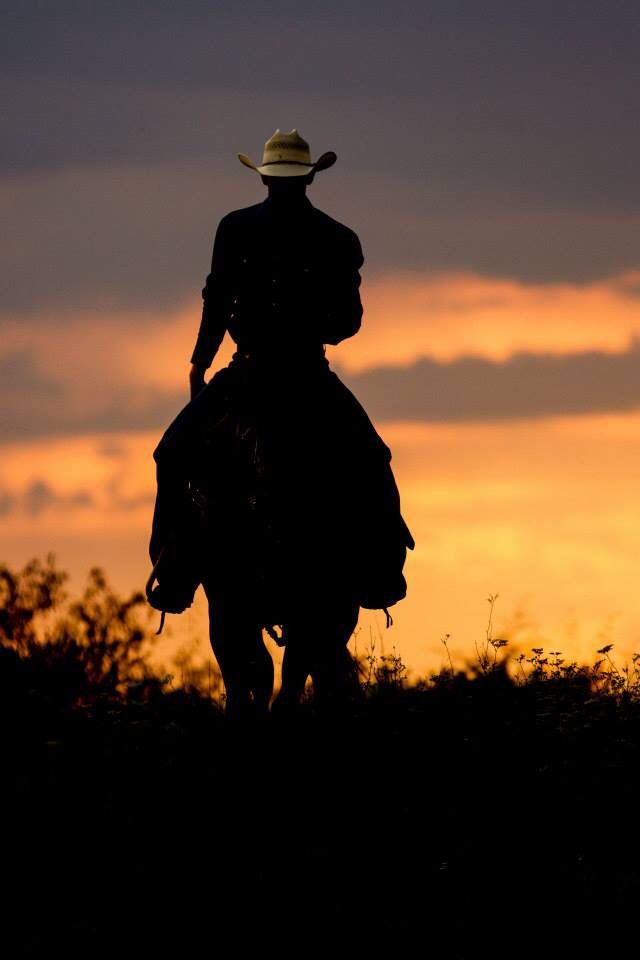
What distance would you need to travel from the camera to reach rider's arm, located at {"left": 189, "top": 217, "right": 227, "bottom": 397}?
9.98 m

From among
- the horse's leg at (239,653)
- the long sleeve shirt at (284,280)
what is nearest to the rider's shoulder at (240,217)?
the long sleeve shirt at (284,280)

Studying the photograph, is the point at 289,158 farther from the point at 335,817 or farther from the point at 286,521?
the point at 335,817

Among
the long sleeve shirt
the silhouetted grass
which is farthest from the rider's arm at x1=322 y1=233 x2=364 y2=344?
the silhouetted grass

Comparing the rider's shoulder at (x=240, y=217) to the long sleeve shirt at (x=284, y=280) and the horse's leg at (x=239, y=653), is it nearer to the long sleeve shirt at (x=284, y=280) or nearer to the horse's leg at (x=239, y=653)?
the long sleeve shirt at (x=284, y=280)

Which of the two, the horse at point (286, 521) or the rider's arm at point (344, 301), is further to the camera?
the rider's arm at point (344, 301)

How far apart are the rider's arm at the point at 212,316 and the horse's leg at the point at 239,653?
1.35 m

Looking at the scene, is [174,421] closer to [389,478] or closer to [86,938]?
[389,478]

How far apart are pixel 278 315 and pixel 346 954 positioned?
167 inches

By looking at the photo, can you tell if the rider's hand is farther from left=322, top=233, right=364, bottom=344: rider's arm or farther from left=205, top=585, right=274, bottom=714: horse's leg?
left=205, top=585, right=274, bottom=714: horse's leg

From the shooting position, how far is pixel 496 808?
8719 millimetres

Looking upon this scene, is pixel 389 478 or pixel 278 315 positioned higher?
pixel 278 315

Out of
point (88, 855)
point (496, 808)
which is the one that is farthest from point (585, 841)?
point (88, 855)

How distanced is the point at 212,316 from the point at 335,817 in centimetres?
316

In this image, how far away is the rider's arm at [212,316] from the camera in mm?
9977
